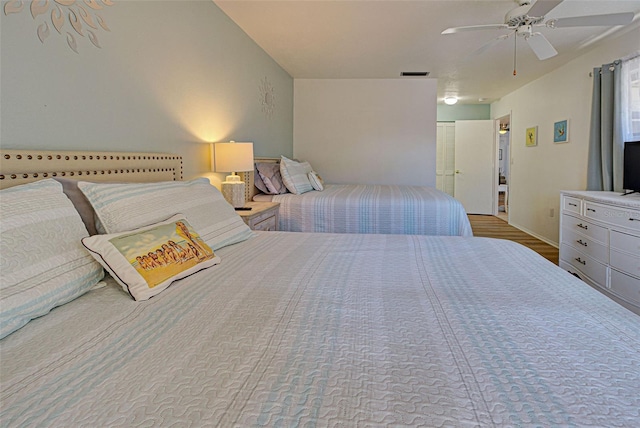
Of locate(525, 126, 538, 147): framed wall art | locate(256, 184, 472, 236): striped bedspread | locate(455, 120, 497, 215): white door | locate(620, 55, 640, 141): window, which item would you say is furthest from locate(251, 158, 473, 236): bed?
locate(455, 120, 497, 215): white door

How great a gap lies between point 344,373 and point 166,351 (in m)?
0.39

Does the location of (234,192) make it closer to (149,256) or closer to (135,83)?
(135,83)

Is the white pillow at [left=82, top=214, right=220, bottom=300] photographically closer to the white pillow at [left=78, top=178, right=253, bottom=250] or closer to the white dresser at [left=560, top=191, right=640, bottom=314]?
the white pillow at [left=78, top=178, right=253, bottom=250]

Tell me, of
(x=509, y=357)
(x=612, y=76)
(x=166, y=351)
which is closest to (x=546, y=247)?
(x=612, y=76)

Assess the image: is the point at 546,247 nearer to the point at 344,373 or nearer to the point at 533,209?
the point at 533,209

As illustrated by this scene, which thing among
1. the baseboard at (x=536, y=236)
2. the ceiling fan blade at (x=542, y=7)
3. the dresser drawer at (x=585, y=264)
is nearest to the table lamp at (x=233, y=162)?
the ceiling fan blade at (x=542, y=7)

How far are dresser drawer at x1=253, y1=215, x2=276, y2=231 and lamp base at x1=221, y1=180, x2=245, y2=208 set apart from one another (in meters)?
0.21

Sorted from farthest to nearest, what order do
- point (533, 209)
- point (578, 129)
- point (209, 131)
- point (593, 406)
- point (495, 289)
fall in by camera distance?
point (533, 209) < point (578, 129) < point (209, 131) < point (495, 289) < point (593, 406)

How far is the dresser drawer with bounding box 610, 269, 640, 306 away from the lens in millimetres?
2555

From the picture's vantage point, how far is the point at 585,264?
318cm

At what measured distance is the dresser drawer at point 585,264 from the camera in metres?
2.94

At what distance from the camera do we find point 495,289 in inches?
46.2

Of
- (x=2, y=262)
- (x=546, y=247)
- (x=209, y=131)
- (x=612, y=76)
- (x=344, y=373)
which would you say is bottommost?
(x=546, y=247)

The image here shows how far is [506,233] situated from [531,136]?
Result: 1.46 meters
